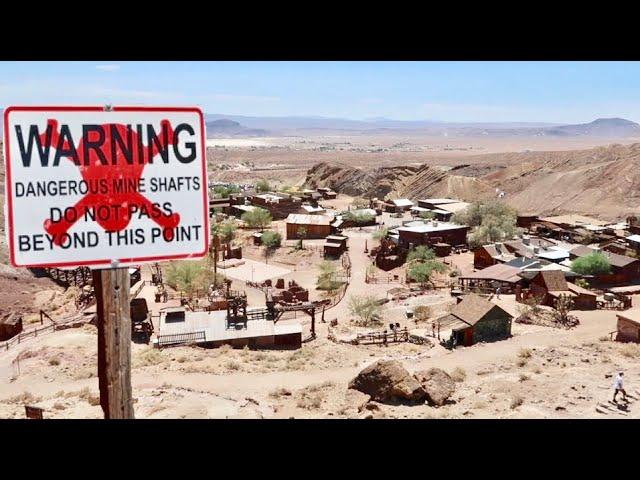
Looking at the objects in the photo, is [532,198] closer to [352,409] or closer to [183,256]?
[352,409]

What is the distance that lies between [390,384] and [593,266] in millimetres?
20285

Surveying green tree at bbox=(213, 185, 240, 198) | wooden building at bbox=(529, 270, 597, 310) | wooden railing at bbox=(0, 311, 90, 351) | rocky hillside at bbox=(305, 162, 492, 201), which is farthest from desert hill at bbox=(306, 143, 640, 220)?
wooden railing at bbox=(0, 311, 90, 351)

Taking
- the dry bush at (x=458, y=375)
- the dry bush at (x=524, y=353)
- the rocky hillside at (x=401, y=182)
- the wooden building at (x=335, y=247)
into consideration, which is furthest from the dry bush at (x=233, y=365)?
the rocky hillside at (x=401, y=182)

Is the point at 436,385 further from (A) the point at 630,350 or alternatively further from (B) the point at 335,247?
(B) the point at 335,247

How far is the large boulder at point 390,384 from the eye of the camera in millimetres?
15164

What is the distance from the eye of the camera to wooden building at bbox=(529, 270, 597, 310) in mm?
26516

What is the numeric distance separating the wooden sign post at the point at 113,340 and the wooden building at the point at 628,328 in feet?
69.9

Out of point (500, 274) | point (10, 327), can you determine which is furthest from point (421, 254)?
point (10, 327)

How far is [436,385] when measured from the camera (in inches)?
613

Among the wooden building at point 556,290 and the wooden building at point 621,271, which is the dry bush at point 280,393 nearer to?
the wooden building at point 556,290

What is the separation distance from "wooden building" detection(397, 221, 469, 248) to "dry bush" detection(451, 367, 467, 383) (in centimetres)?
2087

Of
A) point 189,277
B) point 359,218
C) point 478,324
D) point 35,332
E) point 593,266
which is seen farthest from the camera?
point 359,218

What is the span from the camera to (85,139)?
268 cm
